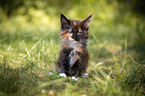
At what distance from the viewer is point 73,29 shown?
7.04ft

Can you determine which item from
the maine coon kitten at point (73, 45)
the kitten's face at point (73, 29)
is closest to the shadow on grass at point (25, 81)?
the maine coon kitten at point (73, 45)

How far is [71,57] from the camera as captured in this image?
2.23 metres

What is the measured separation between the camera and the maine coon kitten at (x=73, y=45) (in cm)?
218

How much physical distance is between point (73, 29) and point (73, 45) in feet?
0.81

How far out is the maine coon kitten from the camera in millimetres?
2177

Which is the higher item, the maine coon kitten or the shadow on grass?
the maine coon kitten

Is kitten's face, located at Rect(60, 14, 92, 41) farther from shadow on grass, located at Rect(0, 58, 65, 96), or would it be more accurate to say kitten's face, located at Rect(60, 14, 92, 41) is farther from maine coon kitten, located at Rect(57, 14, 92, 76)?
shadow on grass, located at Rect(0, 58, 65, 96)

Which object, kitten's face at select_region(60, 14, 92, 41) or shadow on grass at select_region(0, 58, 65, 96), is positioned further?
kitten's face at select_region(60, 14, 92, 41)

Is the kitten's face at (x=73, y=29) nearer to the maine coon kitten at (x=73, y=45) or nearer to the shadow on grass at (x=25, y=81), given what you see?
the maine coon kitten at (x=73, y=45)

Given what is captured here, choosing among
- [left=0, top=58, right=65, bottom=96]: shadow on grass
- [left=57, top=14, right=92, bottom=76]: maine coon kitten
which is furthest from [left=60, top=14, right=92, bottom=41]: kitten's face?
[left=0, top=58, right=65, bottom=96]: shadow on grass

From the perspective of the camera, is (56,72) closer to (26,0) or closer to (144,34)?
(144,34)

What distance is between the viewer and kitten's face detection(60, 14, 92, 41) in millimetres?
2154

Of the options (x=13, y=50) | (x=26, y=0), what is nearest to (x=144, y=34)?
(x=13, y=50)

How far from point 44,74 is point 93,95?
85 centimetres
